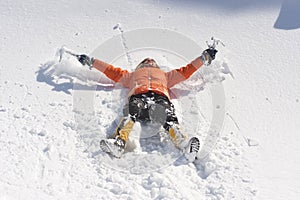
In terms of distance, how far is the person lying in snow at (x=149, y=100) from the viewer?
2.94 meters

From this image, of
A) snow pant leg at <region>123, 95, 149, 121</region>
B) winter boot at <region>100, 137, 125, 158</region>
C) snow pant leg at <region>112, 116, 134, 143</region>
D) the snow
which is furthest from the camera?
snow pant leg at <region>123, 95, 149, 121</region>

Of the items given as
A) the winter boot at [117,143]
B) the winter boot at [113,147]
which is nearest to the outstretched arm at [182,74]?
the winter boot at [117,143]

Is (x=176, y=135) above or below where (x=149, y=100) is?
below

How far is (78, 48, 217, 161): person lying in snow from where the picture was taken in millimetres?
2939

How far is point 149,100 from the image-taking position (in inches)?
131

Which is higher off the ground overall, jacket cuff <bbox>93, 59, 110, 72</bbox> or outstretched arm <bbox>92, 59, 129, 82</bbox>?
jacket cuff <bbox>93, 59, 110, 72</bbox>

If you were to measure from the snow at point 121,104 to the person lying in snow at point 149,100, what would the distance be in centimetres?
12

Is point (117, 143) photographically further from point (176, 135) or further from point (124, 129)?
point (176, 135)

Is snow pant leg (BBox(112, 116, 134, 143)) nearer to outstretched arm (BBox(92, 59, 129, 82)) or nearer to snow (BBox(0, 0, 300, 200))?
snow (BBox(0, 0, 300, 200))

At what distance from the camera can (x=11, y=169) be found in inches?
108

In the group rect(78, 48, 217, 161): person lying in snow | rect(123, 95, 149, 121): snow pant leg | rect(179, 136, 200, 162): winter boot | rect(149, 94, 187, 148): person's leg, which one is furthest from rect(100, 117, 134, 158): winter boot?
rect(179, 136, 200, 162): winter boot

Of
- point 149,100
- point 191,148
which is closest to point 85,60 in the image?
point 149,100

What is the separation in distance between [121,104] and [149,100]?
Result: 0.43m

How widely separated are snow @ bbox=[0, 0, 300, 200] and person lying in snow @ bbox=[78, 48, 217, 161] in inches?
4.5
